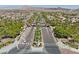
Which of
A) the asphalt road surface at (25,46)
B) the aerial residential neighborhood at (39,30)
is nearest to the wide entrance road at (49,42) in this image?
the aerial residential neighborhood at (39,30)

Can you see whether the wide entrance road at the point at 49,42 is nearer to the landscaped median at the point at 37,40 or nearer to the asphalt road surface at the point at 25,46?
the landscaped median at the point at 37,40

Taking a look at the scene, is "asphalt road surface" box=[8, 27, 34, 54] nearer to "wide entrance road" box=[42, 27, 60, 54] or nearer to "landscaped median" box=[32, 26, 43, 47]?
"landscaped median" box=[32, 26, 43, 47]

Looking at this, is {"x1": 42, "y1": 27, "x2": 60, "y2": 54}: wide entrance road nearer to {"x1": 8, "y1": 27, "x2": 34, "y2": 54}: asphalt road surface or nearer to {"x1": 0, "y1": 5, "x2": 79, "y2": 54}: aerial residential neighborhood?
{"x1": 0, "y1": 5, "x2": 79, "y2": 54}: aerial residential neighborhood

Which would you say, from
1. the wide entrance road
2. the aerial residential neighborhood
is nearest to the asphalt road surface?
the aerial residential neighborhood

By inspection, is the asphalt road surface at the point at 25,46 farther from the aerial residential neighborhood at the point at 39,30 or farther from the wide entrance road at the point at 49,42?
the wide entrance road at the point at 49,42

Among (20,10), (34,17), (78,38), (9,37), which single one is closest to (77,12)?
(78,38)

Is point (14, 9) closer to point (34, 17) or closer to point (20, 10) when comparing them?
point (20, 10)

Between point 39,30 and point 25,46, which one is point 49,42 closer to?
point 39,30

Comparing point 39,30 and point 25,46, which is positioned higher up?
point 39,30

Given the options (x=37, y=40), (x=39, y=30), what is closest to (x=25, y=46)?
(x=37, y=40)
